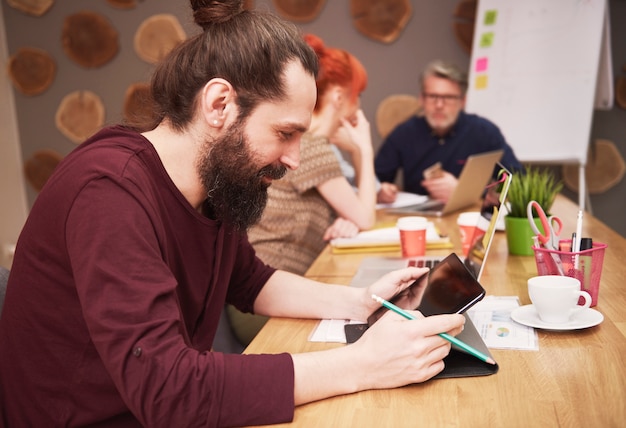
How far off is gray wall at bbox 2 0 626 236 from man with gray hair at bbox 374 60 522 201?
1.74ft

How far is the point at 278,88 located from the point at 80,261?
0.40 m

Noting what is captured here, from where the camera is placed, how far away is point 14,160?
13.0ft

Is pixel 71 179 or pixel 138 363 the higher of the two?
pixel 71 179

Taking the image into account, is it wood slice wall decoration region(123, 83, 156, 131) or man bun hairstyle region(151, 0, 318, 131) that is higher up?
man bun hairstyle region(151, 0, 318, 131)

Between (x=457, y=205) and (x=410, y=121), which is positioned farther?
(x=410, y=121)

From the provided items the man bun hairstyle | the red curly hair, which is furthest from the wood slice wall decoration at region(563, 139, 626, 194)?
the man bun hairstyle

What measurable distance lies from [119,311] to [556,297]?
684mm

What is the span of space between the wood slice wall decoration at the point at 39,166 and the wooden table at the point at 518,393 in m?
3.23

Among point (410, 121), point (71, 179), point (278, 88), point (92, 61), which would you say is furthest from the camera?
point (92, 61)

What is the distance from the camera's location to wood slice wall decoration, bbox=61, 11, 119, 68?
3807 mm

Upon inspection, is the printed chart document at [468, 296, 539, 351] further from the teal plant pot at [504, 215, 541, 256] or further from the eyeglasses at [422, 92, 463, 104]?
the eyeglasses at [422, 92, 463, 104]

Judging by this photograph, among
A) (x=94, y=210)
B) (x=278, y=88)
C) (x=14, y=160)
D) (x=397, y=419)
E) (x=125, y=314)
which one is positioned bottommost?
(x=14, y=160)

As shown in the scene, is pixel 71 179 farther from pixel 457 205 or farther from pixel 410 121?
pixel 410 121

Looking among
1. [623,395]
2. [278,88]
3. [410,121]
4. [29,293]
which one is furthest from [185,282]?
[410,121]
